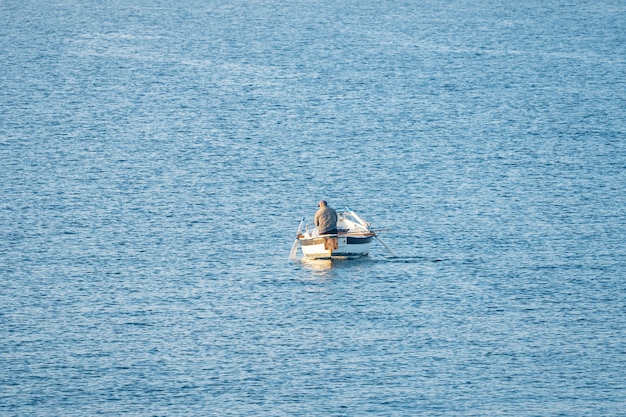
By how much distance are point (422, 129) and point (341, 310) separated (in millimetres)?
41951

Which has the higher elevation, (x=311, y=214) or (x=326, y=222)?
(x=311, y=214)

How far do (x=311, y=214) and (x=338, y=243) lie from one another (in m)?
10.8

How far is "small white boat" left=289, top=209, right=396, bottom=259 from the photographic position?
201ft

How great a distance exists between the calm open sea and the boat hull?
29.5 inches

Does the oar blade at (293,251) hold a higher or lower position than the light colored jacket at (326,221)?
lower

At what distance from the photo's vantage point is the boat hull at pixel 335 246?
2410 inches

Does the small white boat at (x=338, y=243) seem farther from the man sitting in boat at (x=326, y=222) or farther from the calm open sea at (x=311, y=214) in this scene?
the calm open sea at (x=311, y=214)

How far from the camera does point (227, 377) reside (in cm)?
4853

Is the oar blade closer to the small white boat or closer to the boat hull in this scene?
the small white boat

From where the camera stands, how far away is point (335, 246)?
201 feet

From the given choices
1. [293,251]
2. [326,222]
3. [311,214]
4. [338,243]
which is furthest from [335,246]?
[311,214]

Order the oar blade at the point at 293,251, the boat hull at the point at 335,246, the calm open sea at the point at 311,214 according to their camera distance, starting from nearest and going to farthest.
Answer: the calm open sea at the point at 311,214
the boat hull at the point at 335,246
the oar blade at the point at 293,251

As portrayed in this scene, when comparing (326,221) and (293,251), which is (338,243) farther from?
(293,251)

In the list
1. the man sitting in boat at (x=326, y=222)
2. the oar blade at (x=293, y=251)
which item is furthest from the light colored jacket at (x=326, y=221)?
the oar blade at (x=293, y=251)
